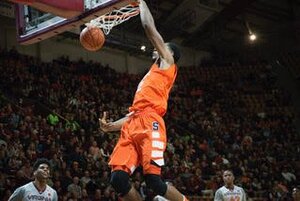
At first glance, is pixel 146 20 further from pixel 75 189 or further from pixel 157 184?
pixel 75 189

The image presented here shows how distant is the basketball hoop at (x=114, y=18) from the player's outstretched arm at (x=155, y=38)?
2033mm

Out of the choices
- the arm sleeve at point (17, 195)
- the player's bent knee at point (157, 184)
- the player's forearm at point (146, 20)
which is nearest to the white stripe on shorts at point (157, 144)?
the player's bent knee at point (157, 184)

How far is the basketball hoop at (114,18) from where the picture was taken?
7.40 m

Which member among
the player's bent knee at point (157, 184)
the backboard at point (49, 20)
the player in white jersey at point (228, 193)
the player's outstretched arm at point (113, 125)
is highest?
the backboard at point (49, 20)

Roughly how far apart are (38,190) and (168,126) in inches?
484

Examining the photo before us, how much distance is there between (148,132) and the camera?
4.96 m

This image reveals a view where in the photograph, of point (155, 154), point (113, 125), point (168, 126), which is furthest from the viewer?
point (168, 126)

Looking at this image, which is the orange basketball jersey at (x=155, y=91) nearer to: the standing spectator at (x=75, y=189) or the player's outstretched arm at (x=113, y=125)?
the player's outstretched arm at (x=113, y=125)

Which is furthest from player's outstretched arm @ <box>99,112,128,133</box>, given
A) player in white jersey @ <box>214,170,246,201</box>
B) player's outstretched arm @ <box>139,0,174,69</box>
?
player in white jersey @ <box>214,170,246,201</box>

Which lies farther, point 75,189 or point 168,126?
point 168,126

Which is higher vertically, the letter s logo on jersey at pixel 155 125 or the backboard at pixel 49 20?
the backboard at pixel 49 20

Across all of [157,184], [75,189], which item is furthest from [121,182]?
[75,189]

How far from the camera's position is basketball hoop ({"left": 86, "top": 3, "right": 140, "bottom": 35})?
7.40 m

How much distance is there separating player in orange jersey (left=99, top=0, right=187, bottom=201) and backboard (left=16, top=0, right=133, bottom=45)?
140 cm
